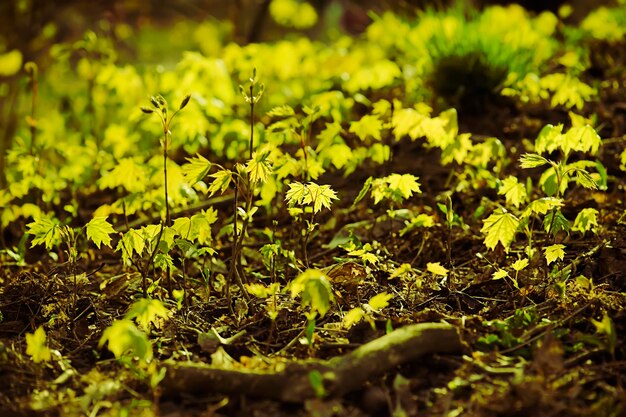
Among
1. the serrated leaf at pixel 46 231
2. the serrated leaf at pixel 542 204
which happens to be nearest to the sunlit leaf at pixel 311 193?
the serrated leaf at pixel 542 204

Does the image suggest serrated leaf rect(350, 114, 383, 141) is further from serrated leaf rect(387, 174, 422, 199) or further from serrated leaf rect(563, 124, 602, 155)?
serrated leaf rect(563, 124, 602, 155)

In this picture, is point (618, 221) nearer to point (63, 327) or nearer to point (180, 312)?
point (180, 312)

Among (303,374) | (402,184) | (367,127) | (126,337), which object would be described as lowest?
(303,374)

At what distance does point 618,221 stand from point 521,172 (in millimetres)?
769

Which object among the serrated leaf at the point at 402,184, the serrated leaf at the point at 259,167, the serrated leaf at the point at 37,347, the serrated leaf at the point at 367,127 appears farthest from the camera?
the serrated leaf at the point at 367,127

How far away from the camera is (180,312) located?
206 cm

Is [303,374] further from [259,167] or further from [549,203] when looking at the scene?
[549,203]

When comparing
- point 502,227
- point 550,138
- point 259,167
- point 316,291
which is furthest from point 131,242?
point 550,138

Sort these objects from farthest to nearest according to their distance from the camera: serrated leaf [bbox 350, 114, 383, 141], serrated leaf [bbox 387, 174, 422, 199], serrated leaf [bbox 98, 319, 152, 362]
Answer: serrated leaf [bbox 350, 114, 383, 141] → serrated leaf [bbox 387, 174, 422, 199] → serrated leaf [bbox 98, 319, 152, 362]

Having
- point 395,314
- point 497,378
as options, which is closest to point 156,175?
point 395,314

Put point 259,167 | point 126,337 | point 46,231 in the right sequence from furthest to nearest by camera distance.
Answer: point 46,231
point 259,167
point 126,337

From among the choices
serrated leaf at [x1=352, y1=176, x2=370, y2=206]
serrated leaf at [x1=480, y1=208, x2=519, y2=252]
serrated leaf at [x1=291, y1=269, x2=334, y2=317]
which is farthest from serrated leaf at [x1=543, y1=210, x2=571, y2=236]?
serrated leaf at [x1=291, y1=269, x2=334, y2=317]

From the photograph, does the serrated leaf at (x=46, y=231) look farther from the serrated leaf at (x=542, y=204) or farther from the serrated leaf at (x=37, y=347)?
the serrated leaf at (x=542, y=204)

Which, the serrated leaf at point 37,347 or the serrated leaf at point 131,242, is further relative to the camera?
the serrated leaf at point 131,242
